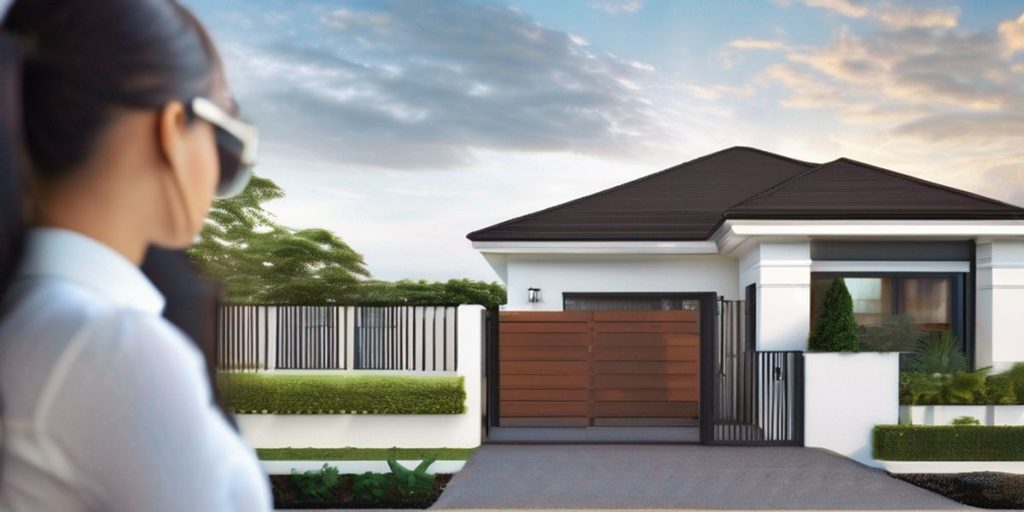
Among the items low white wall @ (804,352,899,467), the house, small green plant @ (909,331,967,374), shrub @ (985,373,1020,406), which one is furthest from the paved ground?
shrub @ (985,373,1020,406)

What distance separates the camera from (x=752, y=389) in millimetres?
13664

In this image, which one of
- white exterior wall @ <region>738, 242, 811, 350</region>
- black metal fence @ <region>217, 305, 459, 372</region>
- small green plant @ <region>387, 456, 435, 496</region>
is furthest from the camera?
white exterior wall @ <region>738, 242, 811, 350</region>

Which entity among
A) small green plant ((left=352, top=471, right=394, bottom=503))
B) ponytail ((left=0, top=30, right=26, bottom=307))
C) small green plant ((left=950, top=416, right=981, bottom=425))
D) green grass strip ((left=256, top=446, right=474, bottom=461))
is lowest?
green grass strip ((left=256, top=446, right=474, bottom=461))

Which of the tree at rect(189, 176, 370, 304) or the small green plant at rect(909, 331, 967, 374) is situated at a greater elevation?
A: the tree at rect(189, 176, 370, 304)

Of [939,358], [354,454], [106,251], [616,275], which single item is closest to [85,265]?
[106,251]

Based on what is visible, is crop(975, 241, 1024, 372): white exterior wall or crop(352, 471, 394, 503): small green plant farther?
crop(975, 241, 1024, 372): white exterior wall

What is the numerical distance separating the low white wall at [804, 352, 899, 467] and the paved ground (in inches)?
18.2

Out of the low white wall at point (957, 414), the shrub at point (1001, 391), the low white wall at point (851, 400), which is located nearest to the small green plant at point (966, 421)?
the low white wall at point (957, 414)

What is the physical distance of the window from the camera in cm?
1436

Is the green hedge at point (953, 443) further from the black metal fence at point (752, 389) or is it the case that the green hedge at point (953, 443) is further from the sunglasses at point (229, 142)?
the sunglasses at point (229, 142)

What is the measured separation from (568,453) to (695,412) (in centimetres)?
329

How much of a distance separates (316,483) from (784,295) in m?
7.33

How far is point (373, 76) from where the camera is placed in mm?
20828

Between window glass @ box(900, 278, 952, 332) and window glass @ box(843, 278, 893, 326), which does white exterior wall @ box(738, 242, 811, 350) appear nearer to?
window glass @ box(843, 278, 893, 326)
